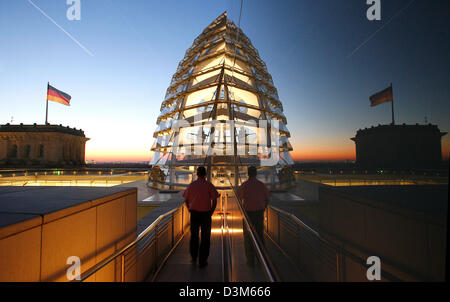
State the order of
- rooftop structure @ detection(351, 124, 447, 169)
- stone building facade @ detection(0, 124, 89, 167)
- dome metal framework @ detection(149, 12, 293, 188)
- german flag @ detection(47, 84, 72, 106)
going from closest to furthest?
rooftop structure @ detection(351, 124, 447, 169), dome metal framework @ detection(149, 12, 293, 188), german flag @ detection(47, 84, 72, 106), stone building facade @ detection(0, 124, 89, 167)

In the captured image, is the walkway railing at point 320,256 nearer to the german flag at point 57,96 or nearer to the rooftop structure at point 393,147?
the rooftop structure at point 393,147

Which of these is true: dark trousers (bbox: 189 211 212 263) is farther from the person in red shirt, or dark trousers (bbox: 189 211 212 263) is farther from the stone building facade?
the stone building facade

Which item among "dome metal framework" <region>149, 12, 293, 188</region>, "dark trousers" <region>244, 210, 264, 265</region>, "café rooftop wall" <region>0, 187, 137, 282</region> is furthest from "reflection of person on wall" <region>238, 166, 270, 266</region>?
"dome metal framework" <region>149, 12, 293, 188</region>

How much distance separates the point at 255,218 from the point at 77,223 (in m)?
2.76

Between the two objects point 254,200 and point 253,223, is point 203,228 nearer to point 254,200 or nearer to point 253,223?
point 253,223

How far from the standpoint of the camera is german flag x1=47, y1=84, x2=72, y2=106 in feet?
92.3

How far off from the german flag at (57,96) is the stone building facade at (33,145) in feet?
16.4

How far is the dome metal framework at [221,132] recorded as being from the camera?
36.1ft

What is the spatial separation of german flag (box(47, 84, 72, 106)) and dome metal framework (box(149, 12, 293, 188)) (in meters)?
26.7

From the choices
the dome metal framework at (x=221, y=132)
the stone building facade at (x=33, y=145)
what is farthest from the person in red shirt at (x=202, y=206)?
the stone building facade at (x=33, y=145)

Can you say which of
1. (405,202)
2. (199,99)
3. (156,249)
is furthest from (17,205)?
(199,99)
